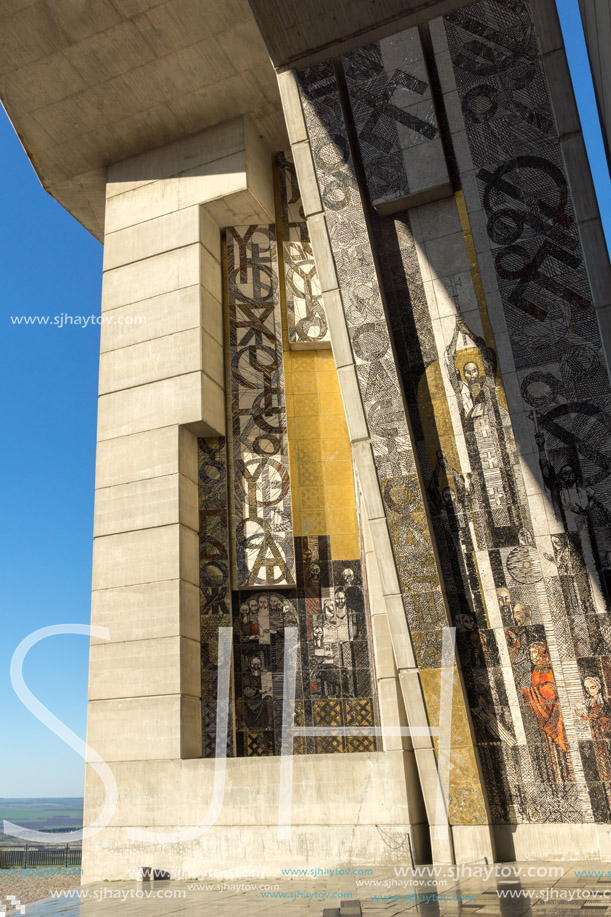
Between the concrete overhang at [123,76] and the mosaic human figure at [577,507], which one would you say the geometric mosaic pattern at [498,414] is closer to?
the mosaic human figure at [577,507]

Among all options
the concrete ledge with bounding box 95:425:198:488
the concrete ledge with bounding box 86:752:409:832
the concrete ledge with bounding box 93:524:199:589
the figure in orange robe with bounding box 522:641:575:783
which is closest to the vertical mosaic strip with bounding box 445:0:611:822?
the figure in orange robe with bounding box 522:641:575:783

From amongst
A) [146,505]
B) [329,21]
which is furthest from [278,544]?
[329,21]

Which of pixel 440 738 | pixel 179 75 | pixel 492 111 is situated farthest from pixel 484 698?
pixel 179 75

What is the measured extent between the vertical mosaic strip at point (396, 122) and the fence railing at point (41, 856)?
10790 mm

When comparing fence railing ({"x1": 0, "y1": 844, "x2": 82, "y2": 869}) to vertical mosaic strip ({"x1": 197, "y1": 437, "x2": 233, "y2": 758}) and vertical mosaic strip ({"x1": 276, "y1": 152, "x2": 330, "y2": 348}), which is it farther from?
vertical mosaic strip ({"x1": 276, "y1": 152, "x2": 330, "y2": 348})

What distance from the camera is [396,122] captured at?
30.2ft

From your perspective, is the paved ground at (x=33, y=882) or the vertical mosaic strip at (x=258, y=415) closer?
the paved ground at (x=33, y=882)

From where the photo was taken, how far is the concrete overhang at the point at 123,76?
11.8 meters

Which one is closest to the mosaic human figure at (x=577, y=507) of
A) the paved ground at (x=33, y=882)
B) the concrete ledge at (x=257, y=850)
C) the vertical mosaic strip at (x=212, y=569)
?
the concrete ledge at (x=257, y=850)

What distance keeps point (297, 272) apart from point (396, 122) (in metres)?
4.22

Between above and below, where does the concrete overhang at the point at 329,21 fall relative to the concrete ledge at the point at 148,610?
above

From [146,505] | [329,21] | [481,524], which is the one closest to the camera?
[481,524]

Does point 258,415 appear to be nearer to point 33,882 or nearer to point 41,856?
point 33,882

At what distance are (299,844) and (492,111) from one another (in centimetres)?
916
